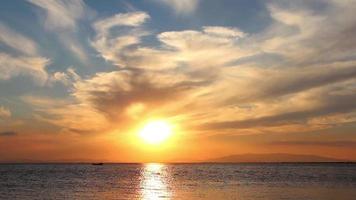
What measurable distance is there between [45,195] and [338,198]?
33501mm

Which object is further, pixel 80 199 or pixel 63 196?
pixel 63 196

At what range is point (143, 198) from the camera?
4847 centimetres

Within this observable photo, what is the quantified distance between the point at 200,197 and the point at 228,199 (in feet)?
12.4

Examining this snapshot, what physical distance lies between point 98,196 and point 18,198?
28.4 feet

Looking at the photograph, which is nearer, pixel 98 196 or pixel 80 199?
pixel 80 199

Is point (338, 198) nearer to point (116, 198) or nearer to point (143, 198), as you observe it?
point (143, 198)

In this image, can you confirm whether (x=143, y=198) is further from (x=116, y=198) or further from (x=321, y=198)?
(x=321, y=198)

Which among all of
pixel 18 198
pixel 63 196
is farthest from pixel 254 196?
pixel 18 198

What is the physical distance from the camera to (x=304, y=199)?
48.2 metres

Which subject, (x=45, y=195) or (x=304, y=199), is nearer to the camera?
(x=304, y=199)

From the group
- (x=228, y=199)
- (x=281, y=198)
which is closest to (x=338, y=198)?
(x=281, y=198)

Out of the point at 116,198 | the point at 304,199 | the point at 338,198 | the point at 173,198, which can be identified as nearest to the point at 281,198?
the point at 304,199

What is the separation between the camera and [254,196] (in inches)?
2004

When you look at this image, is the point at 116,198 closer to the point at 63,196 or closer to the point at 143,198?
the point at 143,198
